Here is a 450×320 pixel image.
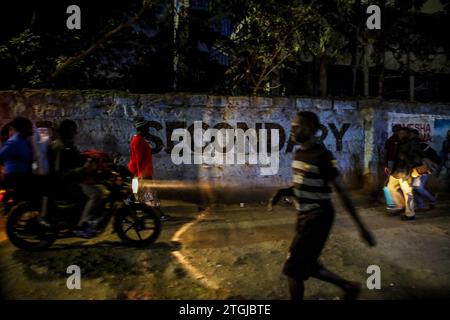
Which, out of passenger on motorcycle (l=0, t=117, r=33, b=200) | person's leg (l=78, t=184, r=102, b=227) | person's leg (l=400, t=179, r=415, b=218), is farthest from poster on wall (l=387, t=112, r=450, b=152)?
passenger on motorcycle (l=0, t=117, r=33, b=200)

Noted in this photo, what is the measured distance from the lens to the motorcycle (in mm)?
5195

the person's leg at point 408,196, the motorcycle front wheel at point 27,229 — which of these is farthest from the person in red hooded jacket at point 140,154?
the person's leg at point 408,196

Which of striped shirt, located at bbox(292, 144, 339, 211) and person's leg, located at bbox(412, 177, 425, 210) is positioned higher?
striped shirt, located at bbox(292, 144, 339, 211)

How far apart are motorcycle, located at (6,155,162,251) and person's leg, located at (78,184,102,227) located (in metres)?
0.07

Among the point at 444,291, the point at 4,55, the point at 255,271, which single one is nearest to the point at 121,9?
the point at 4,55

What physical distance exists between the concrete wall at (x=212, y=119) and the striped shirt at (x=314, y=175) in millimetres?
4942

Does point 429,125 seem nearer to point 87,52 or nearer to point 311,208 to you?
point 311,208

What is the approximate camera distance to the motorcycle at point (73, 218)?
205 inches

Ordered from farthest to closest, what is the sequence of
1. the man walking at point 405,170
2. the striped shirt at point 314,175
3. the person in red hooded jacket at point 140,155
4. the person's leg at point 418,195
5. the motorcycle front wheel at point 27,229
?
the person's leg at point 418,195 → the man walking at point 405,170 → the person in red hooded jacket at point 140,155 → the motorcycle front wheel at point 27,229 → the striped shirt at point 314,175

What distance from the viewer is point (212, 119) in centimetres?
839

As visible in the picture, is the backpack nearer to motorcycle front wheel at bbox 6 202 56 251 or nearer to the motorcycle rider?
the motorcycle rider

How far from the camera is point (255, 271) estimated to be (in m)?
4.79

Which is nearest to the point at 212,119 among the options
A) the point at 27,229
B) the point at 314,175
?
the point at 27,229

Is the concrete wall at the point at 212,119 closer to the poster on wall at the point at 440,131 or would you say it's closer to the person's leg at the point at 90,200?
the poster on wall at the point at 440,131
